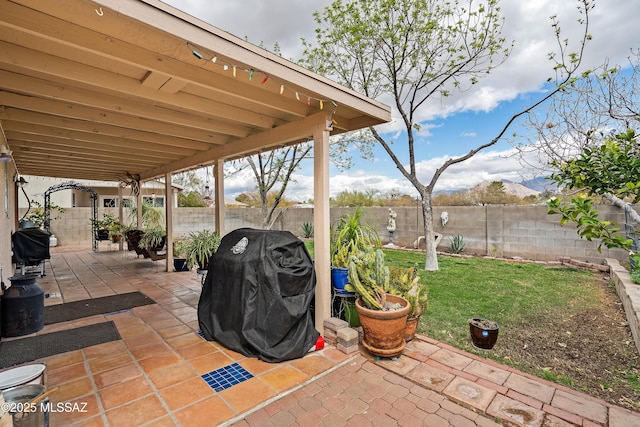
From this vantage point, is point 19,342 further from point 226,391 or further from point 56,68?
point 56,68

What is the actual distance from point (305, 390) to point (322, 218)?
1455mm

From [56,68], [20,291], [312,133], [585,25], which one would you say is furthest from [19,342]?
[585,25]

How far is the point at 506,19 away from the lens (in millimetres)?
5766

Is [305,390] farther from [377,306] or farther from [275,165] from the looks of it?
[275,165]

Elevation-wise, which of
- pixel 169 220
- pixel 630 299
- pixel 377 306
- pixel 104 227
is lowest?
pixel 630 299

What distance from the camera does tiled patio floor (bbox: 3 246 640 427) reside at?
6.29 ft

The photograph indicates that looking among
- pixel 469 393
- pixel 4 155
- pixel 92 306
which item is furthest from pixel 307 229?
pixel 469 393

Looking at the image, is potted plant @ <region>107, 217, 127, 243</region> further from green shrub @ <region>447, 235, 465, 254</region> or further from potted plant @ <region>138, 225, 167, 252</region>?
green shrub @ <region>447, 235, 465, 254</region>

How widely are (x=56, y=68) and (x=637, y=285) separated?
6602 millimetres

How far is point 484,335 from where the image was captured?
110 inches

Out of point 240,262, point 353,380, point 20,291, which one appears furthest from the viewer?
point 20,291

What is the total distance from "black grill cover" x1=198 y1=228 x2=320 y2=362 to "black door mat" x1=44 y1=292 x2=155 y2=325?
1896 mm

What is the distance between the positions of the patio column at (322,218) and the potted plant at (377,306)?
0.25 meters

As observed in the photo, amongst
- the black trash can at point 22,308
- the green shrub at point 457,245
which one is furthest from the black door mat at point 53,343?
the green shrub at point 457,245
